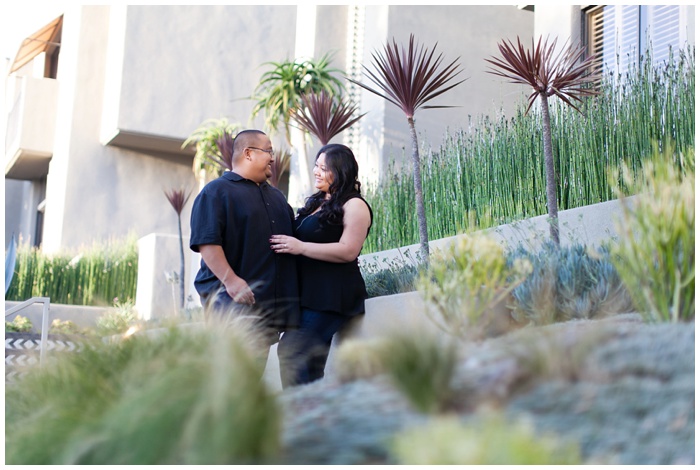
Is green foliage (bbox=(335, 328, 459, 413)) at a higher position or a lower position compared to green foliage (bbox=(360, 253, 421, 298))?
lower

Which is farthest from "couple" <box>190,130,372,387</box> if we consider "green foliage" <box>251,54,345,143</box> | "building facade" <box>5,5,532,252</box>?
"building facade" <box>5,5,532,252</box>

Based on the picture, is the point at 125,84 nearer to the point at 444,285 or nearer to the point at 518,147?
the point at 518,147

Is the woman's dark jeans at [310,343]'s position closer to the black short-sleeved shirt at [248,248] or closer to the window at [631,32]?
the black short-sleeved shirt at [248,248]

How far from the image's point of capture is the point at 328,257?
11.2 feet

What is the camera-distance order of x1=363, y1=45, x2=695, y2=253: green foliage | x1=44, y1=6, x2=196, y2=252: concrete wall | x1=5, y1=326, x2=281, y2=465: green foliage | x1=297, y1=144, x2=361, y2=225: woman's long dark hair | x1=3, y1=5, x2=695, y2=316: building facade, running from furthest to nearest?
x1=44, y1=6, x2=196, y2=252: concrete wall < x1=3, y1=5, x2=695, y2=316: building facade < x1=363, y1=45, x2=695, y2=253: green foliage < x1=297, y1=144, x2=361, y2=225: woman's long dark hair < x1=5, y1=326, x2=281, y2=465: green foliage

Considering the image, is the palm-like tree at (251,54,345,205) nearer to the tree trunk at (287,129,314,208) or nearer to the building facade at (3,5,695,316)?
the tree trunk at (287,129,314,208)

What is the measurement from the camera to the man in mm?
3312

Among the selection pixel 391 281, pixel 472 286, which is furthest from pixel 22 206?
pixel 472 286

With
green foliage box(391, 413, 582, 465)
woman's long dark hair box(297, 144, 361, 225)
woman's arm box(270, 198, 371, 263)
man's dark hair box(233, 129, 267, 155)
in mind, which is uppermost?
man's dark hair box(233, 129, 267, 155)

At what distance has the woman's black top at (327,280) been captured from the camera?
3457 mm

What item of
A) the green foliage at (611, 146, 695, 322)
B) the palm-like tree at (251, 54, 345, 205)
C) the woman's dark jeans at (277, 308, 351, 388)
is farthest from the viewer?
the palm-like tree at (251, 54, 345, 205)

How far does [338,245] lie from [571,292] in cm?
92

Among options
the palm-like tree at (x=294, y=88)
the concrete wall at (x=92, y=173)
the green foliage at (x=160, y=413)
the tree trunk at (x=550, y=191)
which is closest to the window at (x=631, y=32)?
the tree trunk at (x=550, y=191)

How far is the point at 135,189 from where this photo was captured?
12.3m
